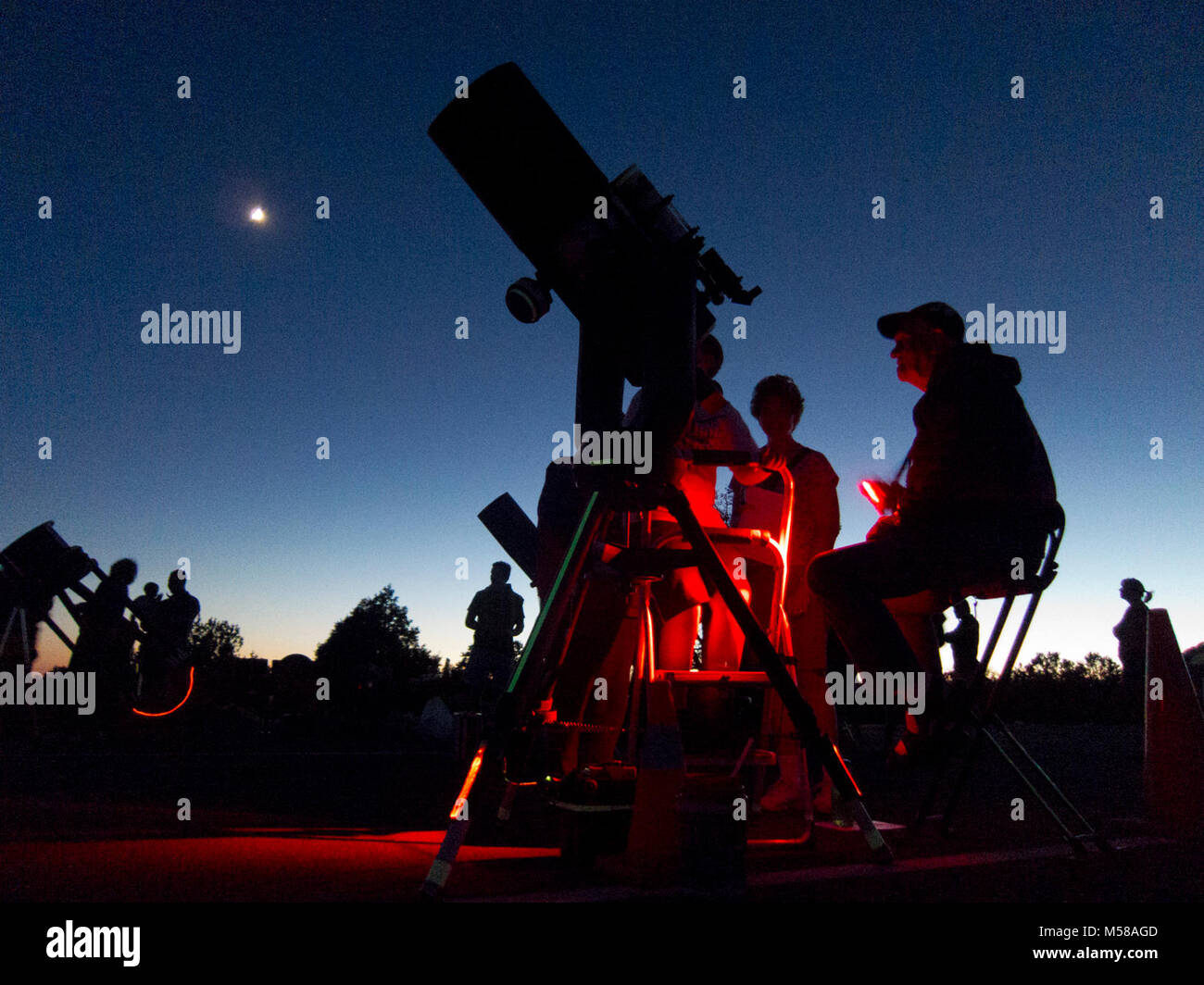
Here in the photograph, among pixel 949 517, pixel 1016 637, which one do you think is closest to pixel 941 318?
pixel 949 517

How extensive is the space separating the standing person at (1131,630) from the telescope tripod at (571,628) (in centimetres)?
778

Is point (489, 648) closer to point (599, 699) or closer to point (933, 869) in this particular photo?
point (599, 699)

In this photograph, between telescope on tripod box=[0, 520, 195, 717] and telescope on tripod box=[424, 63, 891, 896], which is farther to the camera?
telescope on tripod box=[0, 520, 195, 717]

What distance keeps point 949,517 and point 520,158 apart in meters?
1.92

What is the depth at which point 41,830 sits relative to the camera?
3002 millimetres

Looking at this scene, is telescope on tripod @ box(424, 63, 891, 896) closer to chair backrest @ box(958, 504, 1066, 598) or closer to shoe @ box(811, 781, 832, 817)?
chair backrest @ box(958, 504, 1066, 598)

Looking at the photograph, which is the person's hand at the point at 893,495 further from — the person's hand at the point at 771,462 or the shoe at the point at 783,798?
the shoe at the point at 783,798

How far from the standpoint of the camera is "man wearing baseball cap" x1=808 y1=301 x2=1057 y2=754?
254 cm

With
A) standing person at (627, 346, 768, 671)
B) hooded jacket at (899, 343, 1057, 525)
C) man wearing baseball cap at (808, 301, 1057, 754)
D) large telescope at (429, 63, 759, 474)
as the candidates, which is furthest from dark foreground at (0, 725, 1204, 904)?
large telescope at (429, 63, 759, 474)

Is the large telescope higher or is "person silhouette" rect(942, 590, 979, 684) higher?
the large telescope

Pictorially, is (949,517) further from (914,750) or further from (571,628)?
(571,628)

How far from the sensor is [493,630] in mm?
8516

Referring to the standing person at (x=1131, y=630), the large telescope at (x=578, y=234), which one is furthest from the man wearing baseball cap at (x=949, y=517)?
the standing person at (x=1131, y=630)

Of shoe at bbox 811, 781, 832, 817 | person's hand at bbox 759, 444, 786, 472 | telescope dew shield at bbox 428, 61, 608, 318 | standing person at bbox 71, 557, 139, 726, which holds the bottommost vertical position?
shoe at bbox 811, 781, 832, 817
